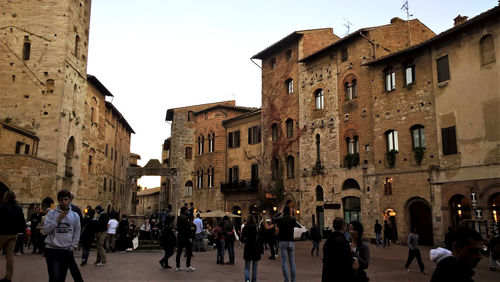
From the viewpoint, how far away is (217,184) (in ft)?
136

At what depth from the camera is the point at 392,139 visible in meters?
25.9

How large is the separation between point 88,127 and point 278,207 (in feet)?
59.4

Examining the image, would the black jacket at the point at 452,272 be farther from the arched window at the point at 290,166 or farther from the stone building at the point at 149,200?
the stone building at the point at 149,200

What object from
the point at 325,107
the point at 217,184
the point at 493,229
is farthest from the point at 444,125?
the point at 217,184

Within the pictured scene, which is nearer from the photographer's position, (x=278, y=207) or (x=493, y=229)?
(x=493, y=229)

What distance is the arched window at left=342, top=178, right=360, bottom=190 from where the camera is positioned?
91.6ft

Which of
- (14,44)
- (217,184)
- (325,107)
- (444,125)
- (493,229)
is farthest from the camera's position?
(217,184)

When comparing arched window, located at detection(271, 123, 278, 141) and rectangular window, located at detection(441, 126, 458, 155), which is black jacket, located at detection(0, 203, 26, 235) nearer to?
rectangular window, located at detection(441, 126, 458, 155)

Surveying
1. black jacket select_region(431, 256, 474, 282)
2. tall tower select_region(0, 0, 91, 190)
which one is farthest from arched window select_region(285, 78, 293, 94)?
black jacket select_region(431, 256, 474, 282)

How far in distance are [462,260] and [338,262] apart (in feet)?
7.11

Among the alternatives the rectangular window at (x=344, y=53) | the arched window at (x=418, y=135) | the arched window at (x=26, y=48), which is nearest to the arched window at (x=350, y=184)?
the arched window at (x=418, y=135)

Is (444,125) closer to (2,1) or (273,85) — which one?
(273,85)

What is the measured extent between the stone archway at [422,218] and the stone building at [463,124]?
58 millimetres

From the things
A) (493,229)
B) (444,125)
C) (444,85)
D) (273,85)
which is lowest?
(493,229)
